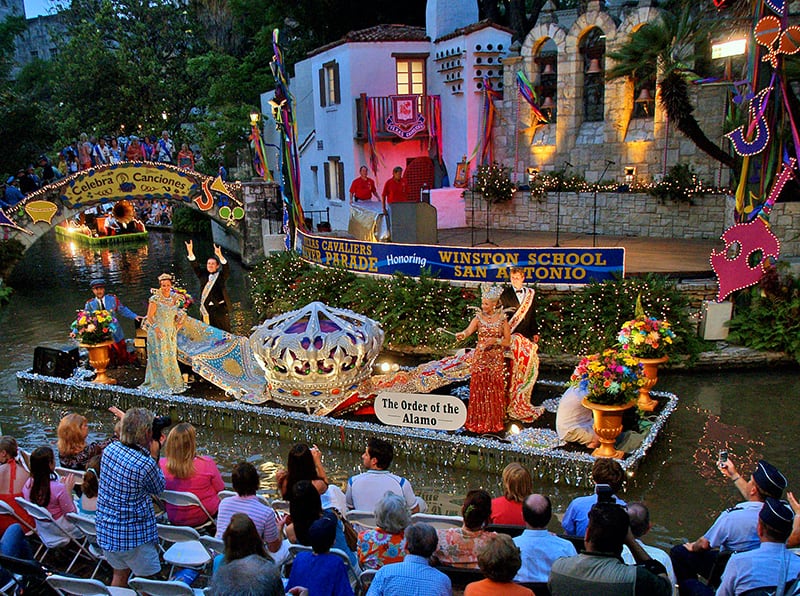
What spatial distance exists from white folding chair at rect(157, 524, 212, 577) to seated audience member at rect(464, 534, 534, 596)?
2.62 metres

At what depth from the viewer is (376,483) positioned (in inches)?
263

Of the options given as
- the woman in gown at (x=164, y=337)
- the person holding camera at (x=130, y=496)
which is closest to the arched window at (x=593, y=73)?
the woman in gown at (x=164, y=337)

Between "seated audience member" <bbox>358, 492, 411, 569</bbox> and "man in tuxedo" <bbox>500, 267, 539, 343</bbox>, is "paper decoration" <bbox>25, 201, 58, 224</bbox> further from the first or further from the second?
"seated audience member" <bbox>358, 492, 411, 569</bbox>

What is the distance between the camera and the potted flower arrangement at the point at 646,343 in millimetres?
11109

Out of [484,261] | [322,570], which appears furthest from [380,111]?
[322,570]

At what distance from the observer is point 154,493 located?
6348 mm

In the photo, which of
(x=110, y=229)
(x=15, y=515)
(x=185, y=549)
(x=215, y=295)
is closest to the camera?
(x=185, y=549)

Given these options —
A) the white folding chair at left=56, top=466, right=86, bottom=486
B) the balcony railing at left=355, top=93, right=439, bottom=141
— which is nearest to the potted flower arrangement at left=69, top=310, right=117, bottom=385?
the white folding chair at left=56, top=466, right=86, bottom=486

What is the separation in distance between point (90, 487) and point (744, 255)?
465 inches

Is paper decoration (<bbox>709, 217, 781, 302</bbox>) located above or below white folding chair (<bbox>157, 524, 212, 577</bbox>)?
above

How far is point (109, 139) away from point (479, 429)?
3074 cm

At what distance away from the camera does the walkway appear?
16359mm

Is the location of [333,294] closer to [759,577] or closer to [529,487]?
[529,487]

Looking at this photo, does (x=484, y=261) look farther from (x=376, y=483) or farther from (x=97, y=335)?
(x=376, y=483)
